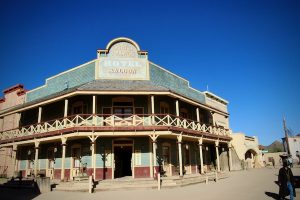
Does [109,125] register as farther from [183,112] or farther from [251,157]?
[251,157]

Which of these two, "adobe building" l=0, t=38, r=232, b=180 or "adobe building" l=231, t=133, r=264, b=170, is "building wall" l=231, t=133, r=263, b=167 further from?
"adobe building" l=0, t=38, r=232, b=180

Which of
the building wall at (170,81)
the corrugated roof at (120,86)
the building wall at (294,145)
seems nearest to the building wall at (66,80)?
the corrugated roof at (120,86)

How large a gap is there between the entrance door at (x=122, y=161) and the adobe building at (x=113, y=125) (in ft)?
0.23

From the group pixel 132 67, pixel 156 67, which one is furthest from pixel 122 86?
pixel 156 67

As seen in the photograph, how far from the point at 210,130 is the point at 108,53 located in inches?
439

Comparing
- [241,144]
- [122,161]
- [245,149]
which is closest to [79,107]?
[122,161]

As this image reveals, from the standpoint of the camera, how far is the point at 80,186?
46.9 feet

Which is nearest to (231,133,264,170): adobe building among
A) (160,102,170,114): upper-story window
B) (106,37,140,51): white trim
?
(160,102,170,114): upper-story window

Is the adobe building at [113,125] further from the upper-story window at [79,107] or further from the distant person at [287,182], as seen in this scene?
the distant person at [287,182]

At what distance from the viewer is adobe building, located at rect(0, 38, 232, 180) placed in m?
16.6

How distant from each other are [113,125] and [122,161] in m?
3.94

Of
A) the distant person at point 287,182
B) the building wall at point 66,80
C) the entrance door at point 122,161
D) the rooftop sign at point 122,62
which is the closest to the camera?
the distant person at point 287,182

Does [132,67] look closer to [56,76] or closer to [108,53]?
[108,53]

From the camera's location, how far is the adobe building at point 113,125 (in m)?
16.6
